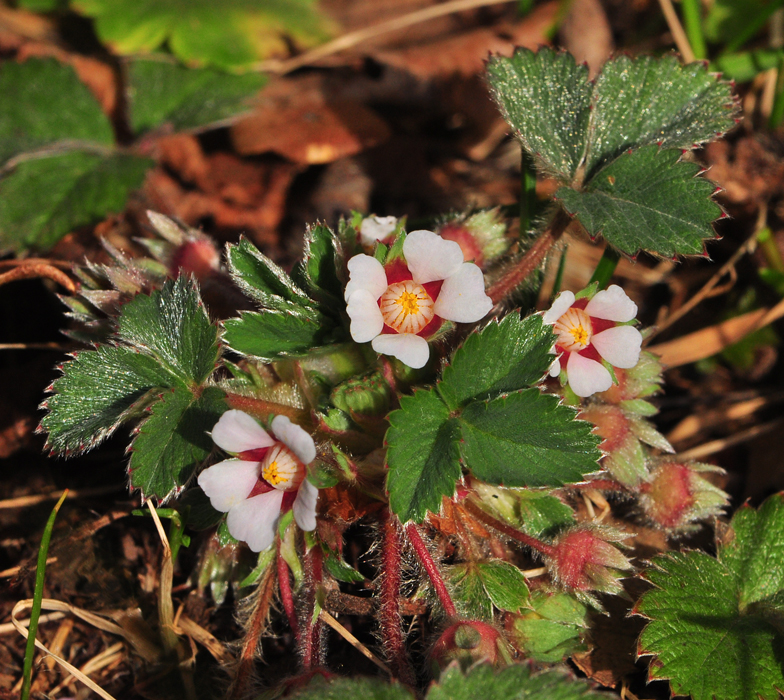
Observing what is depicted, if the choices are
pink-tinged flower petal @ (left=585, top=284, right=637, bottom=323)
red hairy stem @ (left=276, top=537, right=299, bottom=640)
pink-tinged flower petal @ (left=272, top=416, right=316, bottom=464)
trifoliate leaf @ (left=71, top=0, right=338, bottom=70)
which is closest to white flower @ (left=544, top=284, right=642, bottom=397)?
pink-tinged flower petal @ (left=585, top=284, right=637, bottom=323)

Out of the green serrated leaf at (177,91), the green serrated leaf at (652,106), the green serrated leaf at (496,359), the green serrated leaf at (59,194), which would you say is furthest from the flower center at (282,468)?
the green serrated leaf at (177,91)

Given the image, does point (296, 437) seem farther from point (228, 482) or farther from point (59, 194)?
point (59, 194)

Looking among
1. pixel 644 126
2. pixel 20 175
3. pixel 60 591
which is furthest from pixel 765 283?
pixel 20 175

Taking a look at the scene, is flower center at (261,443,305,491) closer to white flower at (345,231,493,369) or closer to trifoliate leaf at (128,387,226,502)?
trifoliate leaf at (128,387,226,502)

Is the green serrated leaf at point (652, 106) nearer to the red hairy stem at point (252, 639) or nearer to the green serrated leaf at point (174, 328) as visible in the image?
the green serrated leaf at point (174, 328)

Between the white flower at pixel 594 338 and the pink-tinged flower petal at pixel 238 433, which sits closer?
the pink-tinged flower petal at pixel 238 433

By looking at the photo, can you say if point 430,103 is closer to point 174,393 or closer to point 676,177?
point 676,177
